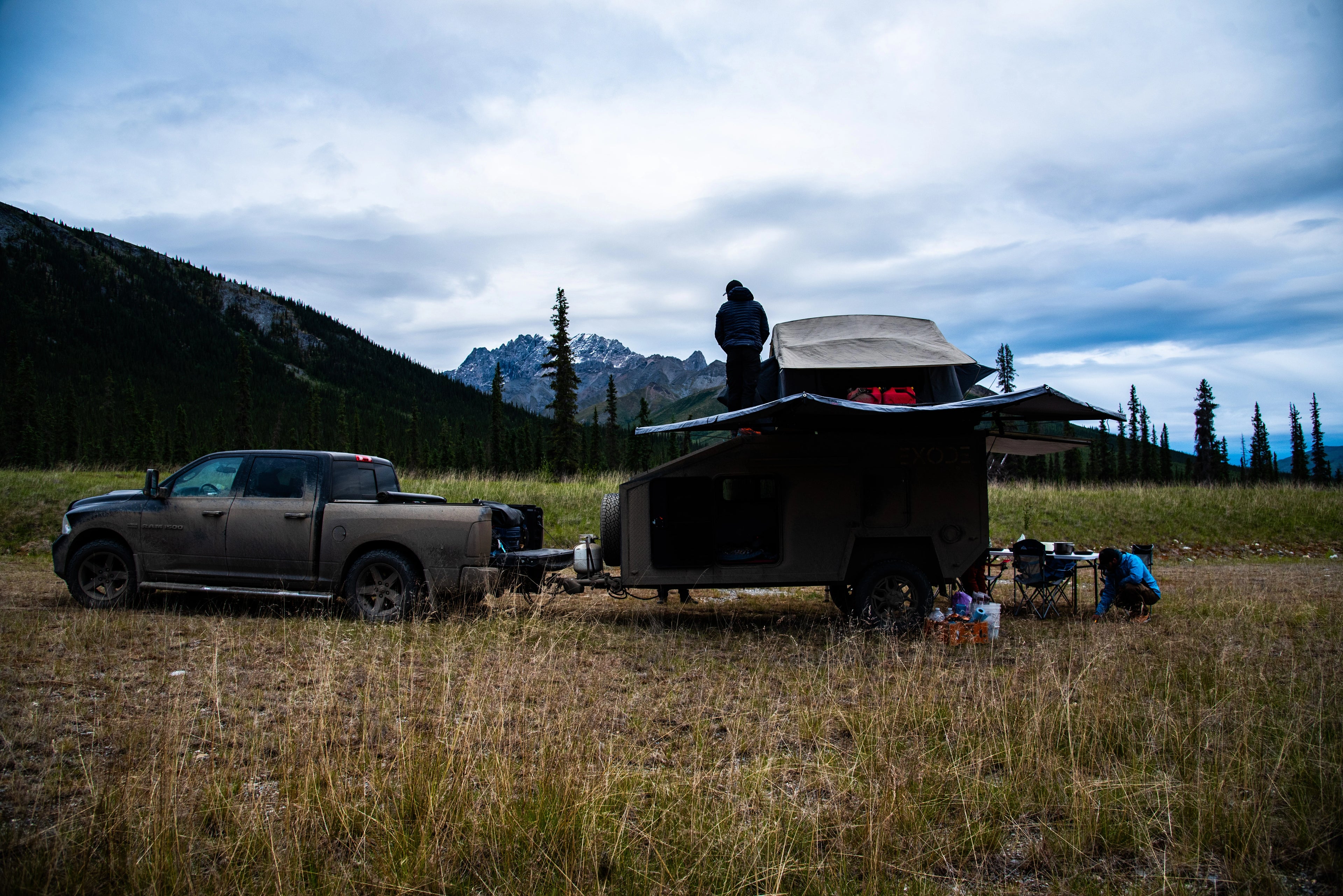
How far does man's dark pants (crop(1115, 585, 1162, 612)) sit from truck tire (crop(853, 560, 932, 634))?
3.21m

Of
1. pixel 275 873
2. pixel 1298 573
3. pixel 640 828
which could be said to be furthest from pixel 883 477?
pixel 1298 573

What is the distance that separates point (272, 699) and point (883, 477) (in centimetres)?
605

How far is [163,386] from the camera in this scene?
13862 cm

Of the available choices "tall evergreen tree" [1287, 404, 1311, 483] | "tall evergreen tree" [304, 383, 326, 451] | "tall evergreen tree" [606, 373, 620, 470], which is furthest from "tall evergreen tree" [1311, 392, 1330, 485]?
"tall evergreen tree" [304, 383, 326, 451]

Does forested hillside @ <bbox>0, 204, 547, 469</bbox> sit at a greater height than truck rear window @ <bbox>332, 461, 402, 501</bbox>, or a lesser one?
greater

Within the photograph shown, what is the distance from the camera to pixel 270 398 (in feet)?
477

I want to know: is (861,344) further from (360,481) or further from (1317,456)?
(1317,456)

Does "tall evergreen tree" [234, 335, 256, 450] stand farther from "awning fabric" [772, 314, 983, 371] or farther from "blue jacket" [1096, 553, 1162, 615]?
"blue jacket" [1096, 553, 1162, 615]

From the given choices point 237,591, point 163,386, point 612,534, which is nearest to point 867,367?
point 612,534

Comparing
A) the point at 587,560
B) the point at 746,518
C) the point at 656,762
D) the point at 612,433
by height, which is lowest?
the point at 656,762

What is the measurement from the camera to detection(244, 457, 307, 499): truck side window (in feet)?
28.5

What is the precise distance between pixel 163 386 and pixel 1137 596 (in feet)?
538

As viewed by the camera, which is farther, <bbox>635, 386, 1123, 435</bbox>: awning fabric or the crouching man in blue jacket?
the crouching man in blue jacket

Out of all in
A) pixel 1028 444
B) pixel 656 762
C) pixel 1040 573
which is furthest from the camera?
pixel 1028 444
